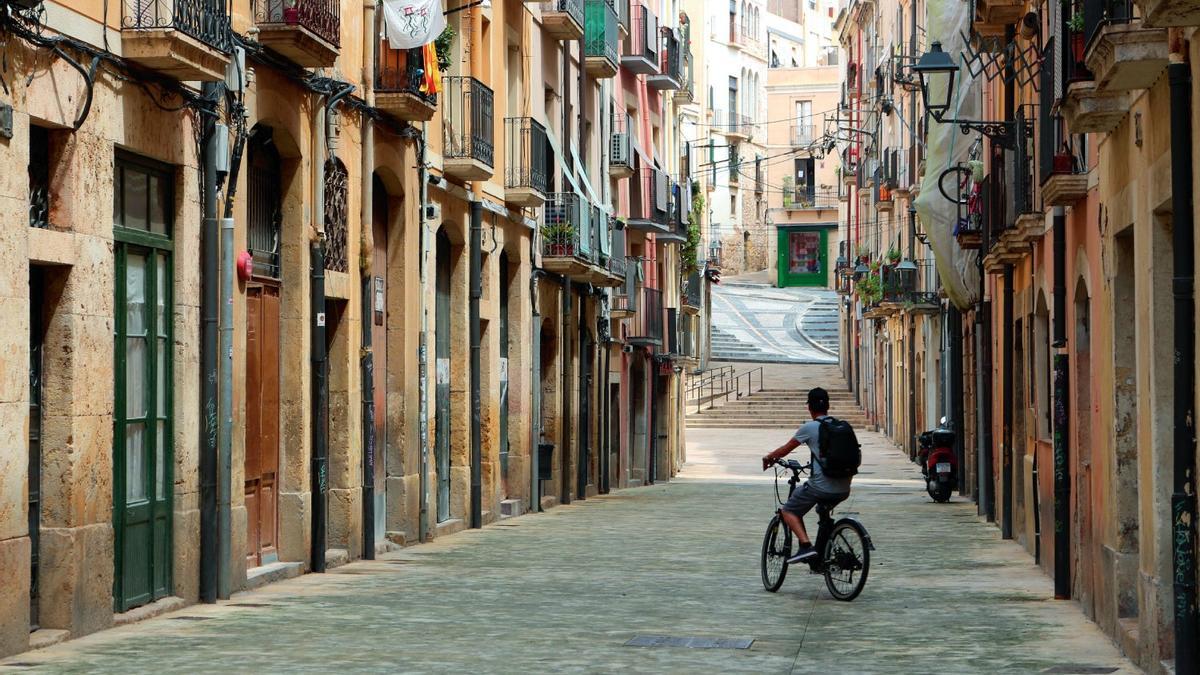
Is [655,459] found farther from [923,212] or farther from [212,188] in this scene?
[212,188]

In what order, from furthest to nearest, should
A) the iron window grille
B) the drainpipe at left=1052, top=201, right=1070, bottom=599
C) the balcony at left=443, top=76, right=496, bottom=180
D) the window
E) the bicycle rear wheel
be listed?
the balcony at left=443, top=76, right=496, bottom=180 → the iron window grille → the bicycle rear wheel → the drainpipe at left=1052, top=201, right=1070, bottom=599 → the window

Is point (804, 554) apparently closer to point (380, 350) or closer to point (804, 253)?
point (380, 350)

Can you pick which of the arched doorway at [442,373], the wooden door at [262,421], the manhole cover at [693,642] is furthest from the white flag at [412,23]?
the manhole cover at [693,642]

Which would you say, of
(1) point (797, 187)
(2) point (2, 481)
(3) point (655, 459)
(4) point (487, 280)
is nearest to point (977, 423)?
(4) point (487, 280)

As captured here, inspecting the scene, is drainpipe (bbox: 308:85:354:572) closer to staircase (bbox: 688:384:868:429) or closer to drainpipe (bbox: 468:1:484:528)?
drainpipe (bbox: 468:1:484:528)

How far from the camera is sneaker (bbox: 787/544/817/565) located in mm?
15633

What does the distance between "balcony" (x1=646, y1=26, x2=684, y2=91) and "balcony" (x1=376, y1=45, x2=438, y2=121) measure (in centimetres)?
2179

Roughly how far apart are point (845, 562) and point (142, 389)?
5.86 metres

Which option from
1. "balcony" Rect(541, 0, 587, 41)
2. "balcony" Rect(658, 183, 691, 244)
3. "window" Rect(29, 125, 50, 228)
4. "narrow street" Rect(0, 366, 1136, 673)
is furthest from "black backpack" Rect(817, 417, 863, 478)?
"balcony" Rect(658, 183, 691, 244)

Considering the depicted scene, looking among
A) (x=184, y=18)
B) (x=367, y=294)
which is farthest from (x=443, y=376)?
(x=184, y=18)

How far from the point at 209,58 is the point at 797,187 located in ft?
295

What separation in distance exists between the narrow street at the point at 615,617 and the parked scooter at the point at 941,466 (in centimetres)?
724

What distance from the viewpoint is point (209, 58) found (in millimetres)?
13391

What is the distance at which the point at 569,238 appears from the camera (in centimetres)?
2934
